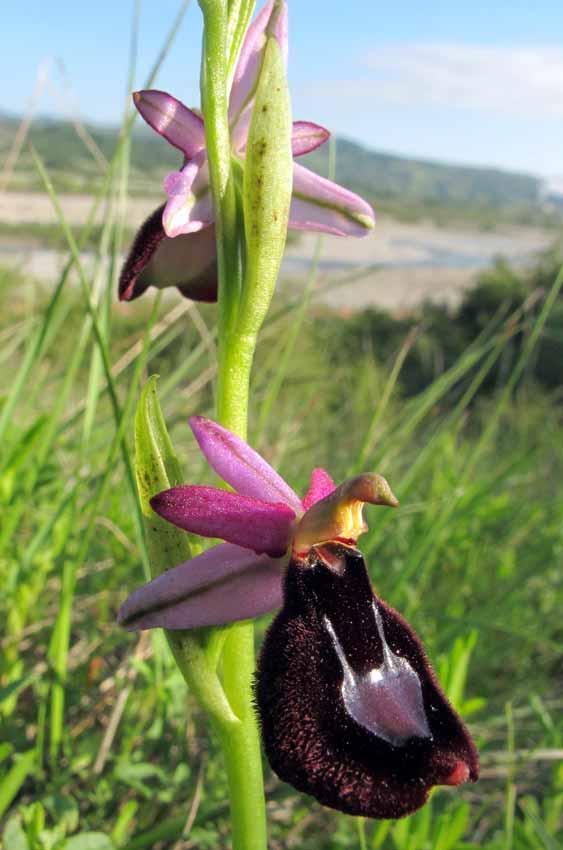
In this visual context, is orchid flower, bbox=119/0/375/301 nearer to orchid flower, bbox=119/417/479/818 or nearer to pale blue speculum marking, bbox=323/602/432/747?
orchid flower, bbox=119/417/479/818

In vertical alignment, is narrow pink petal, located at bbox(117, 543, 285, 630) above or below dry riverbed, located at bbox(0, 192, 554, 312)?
above

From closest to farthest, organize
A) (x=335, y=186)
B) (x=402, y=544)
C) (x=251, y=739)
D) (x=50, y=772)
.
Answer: (x=251, y=739) < (x=335, y=186) < (x=50, y=772) < (x=402, y=544)

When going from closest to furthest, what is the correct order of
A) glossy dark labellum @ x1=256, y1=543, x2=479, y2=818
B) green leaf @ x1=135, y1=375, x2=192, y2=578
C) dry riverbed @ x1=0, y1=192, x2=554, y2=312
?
glossy dark labellum @ x1=256, y1=543, x2=479, y2=818
green leaf @ x1=135, y1=375, x2=192, y2=578
dry riverbed @ x1=0, y1=192, x2=554, y2=312

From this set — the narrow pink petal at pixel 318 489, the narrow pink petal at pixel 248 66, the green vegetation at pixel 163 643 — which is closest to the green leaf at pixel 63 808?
the green vegetation at pixel 163 643

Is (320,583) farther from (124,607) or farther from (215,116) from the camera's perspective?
(215,116)

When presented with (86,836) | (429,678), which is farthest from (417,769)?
(86,836)

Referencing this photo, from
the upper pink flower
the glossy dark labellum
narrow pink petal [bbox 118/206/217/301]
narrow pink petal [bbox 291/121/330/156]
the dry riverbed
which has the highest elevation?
narrow pink petal [bbox 291/121/330/156]

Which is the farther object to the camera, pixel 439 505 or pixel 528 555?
pixel 528 555

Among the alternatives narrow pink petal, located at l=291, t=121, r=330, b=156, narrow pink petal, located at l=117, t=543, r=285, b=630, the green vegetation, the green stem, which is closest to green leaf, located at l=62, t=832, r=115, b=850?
the green vegetation

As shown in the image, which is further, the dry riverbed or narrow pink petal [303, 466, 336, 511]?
the dry riverbed
